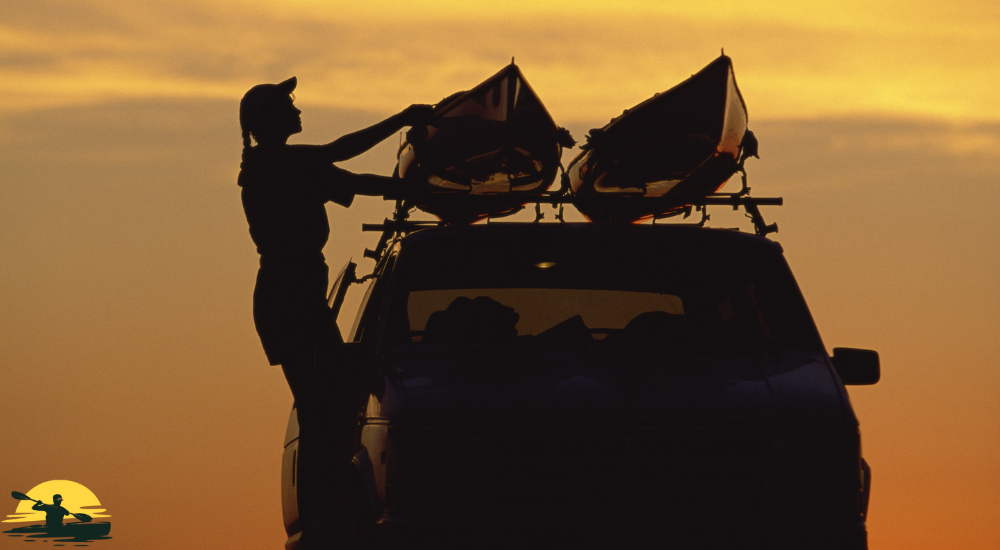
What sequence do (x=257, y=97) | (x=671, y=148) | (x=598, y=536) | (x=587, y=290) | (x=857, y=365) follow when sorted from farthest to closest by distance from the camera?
(x=587, y=290) < (x=257, y=97) < (x=671, y=148) < (x=857, y=365) < (x=598, y=536)

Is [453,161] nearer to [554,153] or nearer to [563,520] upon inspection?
[554,153]

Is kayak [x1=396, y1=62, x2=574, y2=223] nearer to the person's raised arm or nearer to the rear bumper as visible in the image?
the person's raised arm

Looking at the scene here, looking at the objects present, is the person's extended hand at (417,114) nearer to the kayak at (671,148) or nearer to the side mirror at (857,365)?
the kayak at (671,148)

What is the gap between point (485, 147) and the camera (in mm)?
7707

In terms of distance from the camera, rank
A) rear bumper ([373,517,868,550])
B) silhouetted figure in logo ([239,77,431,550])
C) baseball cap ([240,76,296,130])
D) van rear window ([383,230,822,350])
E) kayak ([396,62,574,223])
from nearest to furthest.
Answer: rear bumper ([373,517,868,550]), van rear window ([383,230,822,350]), silhouetted figure in logo ([239,77,431,550]), kayak ([396,62,574,223]), baseball cap ([240,76,296,130])

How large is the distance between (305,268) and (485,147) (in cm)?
107

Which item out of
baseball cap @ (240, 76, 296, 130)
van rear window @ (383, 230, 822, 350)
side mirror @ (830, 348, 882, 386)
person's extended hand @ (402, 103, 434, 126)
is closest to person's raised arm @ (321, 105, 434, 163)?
person's extended hand @ (402, 103, 434, 126)

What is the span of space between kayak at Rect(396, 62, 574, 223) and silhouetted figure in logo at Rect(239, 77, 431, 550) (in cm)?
14

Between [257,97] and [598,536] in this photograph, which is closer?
[598,536]

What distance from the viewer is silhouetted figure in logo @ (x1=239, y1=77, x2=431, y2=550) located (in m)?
7.57

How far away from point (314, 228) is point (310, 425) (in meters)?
0.97

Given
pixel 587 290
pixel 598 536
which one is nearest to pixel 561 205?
pixel 587 290

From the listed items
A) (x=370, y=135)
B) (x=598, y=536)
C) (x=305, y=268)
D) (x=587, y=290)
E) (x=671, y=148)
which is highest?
(x=370, y=135)

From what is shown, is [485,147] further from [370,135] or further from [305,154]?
[305,154]
